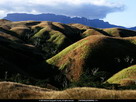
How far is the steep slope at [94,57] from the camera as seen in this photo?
13888 centimetres

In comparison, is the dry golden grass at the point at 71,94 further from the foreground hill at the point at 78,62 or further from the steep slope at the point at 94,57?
the steep slope at the point at 94,57

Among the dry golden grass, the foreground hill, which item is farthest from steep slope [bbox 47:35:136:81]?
the dry golden grass

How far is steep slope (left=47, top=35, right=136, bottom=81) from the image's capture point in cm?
13888

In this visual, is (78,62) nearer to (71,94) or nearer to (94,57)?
(94,57)

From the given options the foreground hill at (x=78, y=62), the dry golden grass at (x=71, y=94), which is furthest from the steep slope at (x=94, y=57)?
the dry golden grass at (x=71, y=94)

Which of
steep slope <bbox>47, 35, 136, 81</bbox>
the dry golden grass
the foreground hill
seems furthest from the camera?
steep slope <bbox>47, 35, 136, 81</bbox>

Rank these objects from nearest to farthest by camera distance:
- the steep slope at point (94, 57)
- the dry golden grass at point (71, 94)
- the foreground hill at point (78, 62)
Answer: the dry golden grass at point (71, 94) < the foreground hill at point (78, 62) < the steep slope at point (94, 57)

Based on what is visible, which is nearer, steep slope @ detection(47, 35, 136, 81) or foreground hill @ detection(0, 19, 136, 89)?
foreground hill @ detection(0, 19, 136, 89)

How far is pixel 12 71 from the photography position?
121 metres

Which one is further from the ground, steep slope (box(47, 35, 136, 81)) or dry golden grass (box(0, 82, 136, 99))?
dry golden grass (box(0, 82, 136, 99))

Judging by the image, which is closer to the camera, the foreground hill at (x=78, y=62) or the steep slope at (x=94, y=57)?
the foreground hill at (x=78, y=62)

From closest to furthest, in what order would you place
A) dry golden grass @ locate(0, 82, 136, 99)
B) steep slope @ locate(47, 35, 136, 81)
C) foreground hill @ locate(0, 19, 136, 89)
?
dry golden grass @ locate(0, 82, 136, 99) < foreground hill @ locate(0, 19, 136, 89) < steep slope @ locate(47, 35, 136, 81)

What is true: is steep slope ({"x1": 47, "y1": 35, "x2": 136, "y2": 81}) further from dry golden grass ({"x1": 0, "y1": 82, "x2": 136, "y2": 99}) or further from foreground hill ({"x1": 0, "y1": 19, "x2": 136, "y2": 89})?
dry golden grass ({"x1": 0, "y1": 82, "x2": 136, "y2": 99})

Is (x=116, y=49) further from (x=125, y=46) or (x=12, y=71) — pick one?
(x=12, y=71)
